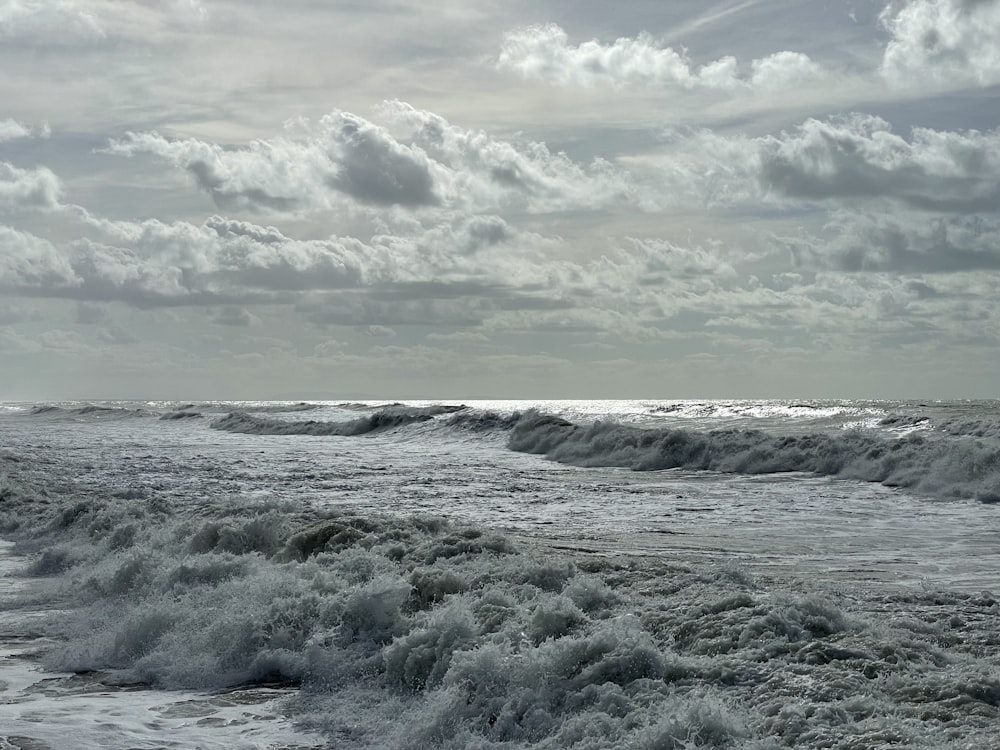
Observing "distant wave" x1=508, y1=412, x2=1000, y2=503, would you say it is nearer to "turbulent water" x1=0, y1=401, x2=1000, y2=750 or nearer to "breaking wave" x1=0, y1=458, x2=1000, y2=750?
"turbulent water" x1=0, y1=401, x2=1000, y2=750

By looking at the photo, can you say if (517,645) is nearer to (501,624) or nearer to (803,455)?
(501,624)

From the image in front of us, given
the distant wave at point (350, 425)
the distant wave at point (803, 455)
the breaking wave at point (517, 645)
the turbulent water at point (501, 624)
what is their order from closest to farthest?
the breaking wave at point (517, 645) < the turbulent water at point (501, 624) < the distant wave at point (803, 455) < the distant wave at point (350, 425)

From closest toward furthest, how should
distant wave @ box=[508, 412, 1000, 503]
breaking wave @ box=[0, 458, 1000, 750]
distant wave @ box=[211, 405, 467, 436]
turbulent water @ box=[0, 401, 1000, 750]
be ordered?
breaking wave @ box=[0, 458, 1000, 750] → turbulent water @ box=[0, 401, 1000, 750] → distant wave @ box=[508, 412, 1000, 503] → distant wave @ box=[211, 405, 467, 436]

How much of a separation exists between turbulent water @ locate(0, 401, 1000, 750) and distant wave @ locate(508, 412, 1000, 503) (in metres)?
2.25

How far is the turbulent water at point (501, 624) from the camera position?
5820 mm

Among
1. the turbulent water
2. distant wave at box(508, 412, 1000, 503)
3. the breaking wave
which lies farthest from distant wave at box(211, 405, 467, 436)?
the breaking wave

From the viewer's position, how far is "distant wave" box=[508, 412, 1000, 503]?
21.2 m

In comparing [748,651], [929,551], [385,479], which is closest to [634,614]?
[748,651]

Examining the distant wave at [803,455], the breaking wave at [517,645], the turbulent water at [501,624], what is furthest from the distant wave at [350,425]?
the breaking wave at [517,645]

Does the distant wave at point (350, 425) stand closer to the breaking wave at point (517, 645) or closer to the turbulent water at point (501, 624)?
the turbulent water at point (501, 624)

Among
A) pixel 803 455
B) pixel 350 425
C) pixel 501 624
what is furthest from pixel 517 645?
pixel 350 425

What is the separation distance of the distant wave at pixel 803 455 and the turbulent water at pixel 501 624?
7.37ft

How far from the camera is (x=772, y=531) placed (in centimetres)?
1433

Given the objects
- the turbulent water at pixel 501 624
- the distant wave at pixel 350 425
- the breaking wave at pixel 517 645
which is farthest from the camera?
the distant wave at pixel 350 425
